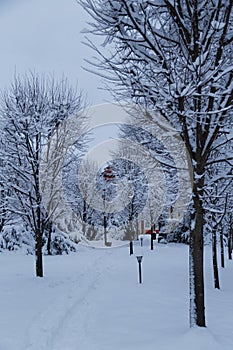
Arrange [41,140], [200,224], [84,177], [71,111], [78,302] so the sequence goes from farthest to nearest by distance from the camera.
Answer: [84,177], [71,111], [41,140], [78,302], [200,224]

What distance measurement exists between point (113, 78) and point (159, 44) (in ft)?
2.67

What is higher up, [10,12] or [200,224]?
[10,12]

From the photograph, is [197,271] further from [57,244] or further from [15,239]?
[57,244]

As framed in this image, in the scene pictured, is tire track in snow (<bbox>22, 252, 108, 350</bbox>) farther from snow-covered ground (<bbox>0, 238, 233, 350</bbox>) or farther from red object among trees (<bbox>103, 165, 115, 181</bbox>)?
red object among trees (<bbox>103, 165, 115, 181</bbox>)

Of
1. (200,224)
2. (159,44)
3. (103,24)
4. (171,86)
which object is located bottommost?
(200,224)

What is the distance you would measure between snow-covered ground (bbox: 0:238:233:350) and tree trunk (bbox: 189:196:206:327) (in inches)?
8.1

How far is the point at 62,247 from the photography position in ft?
59.9

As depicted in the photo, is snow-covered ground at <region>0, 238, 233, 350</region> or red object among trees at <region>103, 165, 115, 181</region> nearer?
snow-covered ground at <region>0, 238, 233, 350</region>

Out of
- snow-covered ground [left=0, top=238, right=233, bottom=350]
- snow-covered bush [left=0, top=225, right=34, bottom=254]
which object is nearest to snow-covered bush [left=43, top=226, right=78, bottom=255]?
snow-covered bush [left=0, top=225, right=34, bottom=254]

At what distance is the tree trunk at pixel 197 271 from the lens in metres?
4.45

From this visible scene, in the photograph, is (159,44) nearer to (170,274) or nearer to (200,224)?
(200,224)

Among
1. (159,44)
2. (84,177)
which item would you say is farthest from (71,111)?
(84,177)

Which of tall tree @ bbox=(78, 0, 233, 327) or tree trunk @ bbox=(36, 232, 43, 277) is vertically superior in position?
tall tree @ bbox=(78, 0, 233, 327)

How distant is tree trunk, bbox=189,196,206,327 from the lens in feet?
14.6
